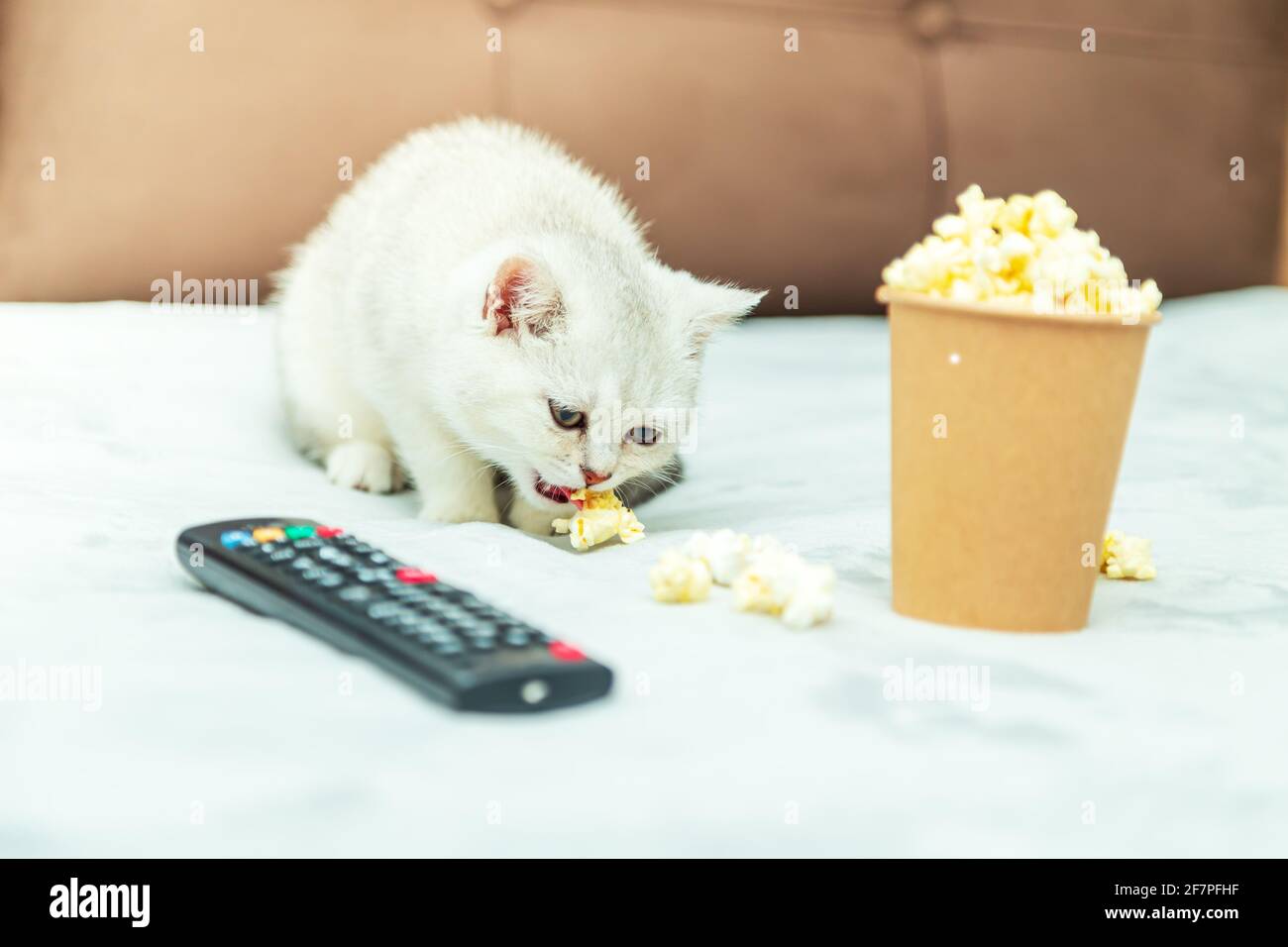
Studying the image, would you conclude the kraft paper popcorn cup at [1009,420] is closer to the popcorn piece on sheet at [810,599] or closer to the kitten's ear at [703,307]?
the popcorn piece on sheet at [810,599]

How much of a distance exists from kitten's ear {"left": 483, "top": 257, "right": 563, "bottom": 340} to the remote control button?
0.39 metres

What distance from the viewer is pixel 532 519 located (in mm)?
1347

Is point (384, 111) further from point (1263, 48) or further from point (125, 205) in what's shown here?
point (1263, 48)

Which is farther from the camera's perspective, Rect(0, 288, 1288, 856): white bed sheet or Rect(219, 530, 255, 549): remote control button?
Rect(219, 530, 255, 549): remote control button

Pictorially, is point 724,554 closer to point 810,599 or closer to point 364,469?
point 810,599

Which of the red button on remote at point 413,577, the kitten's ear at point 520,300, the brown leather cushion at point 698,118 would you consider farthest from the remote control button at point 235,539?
the brown leather cushion at point 698,118

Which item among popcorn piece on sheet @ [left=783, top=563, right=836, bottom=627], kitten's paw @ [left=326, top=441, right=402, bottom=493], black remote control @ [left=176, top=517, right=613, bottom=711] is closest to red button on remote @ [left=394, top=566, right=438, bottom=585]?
black remote control @ [left=176, top=517, right=613, bottom=711]

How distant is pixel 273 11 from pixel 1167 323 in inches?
54.5

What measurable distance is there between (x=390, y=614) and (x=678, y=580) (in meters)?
0.21

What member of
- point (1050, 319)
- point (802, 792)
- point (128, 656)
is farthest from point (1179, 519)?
point (128, 656)

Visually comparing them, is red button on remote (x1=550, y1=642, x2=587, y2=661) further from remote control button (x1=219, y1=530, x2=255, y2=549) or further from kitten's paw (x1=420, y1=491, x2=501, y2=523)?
kitten's paw (x1=420, y1=491, x2=501, y2=523)

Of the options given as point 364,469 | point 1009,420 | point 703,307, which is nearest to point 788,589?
point 1009,420

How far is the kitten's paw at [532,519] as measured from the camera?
134 centimetres

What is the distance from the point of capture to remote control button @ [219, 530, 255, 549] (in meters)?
0.86
